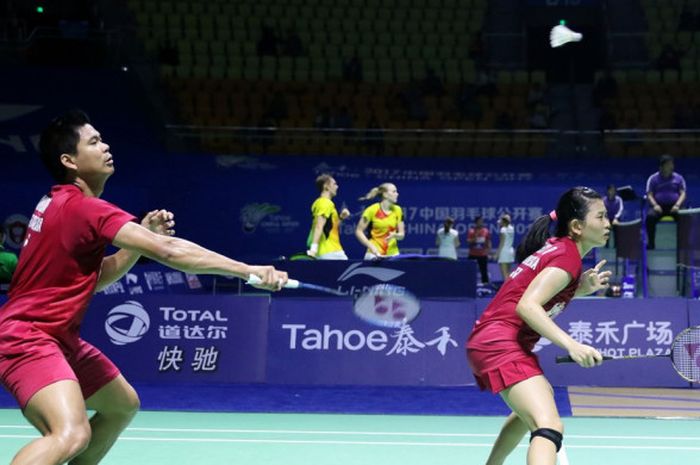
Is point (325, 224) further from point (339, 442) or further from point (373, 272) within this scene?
point (339, 442)

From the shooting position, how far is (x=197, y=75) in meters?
19.9

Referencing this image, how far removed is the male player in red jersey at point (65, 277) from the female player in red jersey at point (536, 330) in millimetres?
1279

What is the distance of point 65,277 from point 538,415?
1.88m

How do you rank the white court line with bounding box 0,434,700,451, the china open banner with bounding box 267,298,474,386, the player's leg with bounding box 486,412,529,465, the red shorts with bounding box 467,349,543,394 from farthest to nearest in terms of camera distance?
the china open banner with bounding box 267,298,474,386
the white court line with bounding box 0,434,700,451
the player's leg with bounding box 486,412,529,465
the red shorts with bounding box 467,349,543,394

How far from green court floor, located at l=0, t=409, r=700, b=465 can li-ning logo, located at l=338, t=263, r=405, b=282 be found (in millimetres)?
3059

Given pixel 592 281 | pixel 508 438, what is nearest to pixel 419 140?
pixel 592 281

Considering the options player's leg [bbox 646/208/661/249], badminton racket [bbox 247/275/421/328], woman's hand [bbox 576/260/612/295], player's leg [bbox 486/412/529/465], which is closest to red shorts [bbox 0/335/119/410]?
player's leg [bbox 486/412/529/465]

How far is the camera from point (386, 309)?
32.7 feet

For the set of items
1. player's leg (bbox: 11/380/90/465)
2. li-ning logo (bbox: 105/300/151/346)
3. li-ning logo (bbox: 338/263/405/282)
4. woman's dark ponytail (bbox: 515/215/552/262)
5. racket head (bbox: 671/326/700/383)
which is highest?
woman's dark ponytail (bbox: 515/215/552/262)

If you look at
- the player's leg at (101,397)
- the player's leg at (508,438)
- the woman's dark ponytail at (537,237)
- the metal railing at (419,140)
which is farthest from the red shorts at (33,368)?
the metal railing at (419,140)

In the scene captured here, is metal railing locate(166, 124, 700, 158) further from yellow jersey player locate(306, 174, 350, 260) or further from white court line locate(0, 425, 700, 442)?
white court line locate(0, 425, 700, 442)

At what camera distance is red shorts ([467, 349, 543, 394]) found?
14.3ft

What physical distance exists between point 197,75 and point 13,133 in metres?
4.29

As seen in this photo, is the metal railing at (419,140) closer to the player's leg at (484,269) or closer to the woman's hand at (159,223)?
the player's leg at (484,269)
